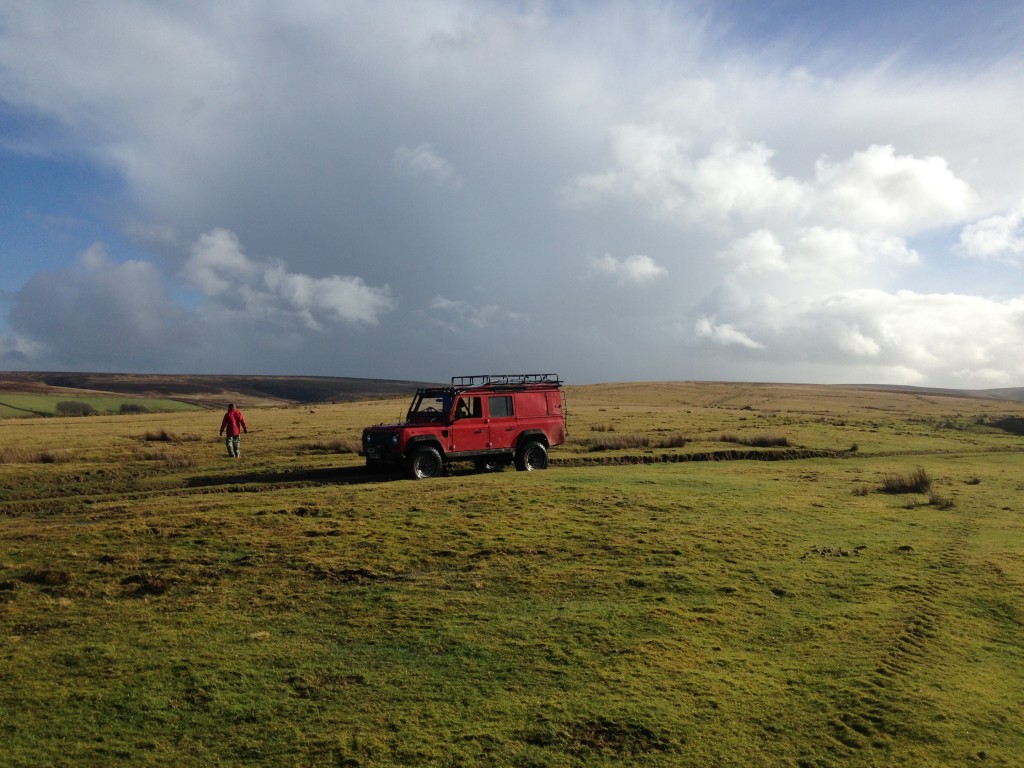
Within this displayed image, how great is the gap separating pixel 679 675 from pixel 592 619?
6.08 ft

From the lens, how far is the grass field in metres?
7.09

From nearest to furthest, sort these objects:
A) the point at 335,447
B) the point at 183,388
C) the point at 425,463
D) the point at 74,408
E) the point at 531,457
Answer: the point at 425,463, the point at 531,457, the point at 335,447, the point at 74,408, the point at 183,388

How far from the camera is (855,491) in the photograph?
20.9 m

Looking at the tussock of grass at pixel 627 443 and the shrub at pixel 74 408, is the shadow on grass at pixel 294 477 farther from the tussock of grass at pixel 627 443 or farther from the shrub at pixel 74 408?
the shrub at pixel 74 408

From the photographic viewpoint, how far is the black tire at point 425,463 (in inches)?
888

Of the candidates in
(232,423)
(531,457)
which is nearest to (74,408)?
(232,423)

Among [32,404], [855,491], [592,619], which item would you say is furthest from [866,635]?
[32,404]

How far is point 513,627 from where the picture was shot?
981 cm

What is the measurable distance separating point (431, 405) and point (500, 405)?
2.16 metres

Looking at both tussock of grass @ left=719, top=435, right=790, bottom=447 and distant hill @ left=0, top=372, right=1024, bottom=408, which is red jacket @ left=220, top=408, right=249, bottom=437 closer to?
tussock of grass @ left=719, top=435, right=790, bottom=447

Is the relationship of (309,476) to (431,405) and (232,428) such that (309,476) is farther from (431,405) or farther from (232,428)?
(232,428)

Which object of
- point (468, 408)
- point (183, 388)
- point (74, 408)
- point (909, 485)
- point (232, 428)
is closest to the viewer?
point (909, 485)

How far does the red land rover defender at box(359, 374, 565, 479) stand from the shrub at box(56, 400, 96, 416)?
238 feet

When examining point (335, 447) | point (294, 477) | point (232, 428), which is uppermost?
point (232, 428)
